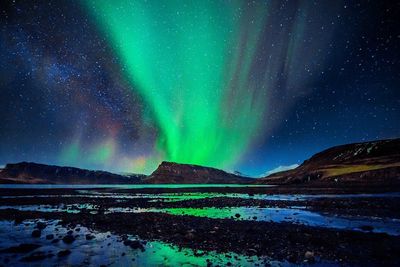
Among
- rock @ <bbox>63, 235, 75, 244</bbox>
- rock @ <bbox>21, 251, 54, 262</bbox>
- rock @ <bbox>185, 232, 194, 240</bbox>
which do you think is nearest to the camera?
rock @ <bbox>21, 251, 54, 262</bbox>

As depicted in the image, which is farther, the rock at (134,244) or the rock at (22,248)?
the rock at (134,244)

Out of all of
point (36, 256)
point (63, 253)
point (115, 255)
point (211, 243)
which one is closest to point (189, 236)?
point (211, 243)

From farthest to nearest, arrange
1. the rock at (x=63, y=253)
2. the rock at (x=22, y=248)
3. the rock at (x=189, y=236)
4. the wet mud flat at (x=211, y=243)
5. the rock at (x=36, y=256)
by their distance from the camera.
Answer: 1. the rock at (x=189, y=236)
2. the rock at (x=22, y=248)
3. the rock at (x=63, y=253)
4. the rock at (x=36, y=256)
5. the wet mud flat at (x=211, y=243)

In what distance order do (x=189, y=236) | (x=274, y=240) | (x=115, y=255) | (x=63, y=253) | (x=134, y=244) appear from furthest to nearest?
(x=189, y=236)
(x=274, y=240)
(x=134, y=244)
(x=63, y=253)
(x=115, y=255)

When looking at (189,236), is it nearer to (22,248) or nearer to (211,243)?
(211,243)

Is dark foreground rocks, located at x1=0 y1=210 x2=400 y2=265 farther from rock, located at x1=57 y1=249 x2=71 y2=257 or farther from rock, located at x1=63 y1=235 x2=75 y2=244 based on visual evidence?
rock, located at x1=63 y1=235 x2=75 y2=244

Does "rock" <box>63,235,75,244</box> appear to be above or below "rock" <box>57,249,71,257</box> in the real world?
above

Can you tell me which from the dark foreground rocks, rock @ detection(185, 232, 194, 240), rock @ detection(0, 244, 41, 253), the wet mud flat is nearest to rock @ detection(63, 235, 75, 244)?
the wet mud flat

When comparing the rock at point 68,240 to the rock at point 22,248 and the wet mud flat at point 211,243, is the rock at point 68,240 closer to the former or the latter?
the wet mud flat at point 211,243

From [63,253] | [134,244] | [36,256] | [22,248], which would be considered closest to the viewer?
[36,256]

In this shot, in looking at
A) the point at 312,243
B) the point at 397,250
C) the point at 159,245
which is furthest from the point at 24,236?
the point at 397,250

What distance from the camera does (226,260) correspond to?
11805 millimetres

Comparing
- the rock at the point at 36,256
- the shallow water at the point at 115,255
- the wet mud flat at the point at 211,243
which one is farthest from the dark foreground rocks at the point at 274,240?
the rock at the point at 36,256

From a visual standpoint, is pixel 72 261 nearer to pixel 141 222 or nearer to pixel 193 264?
pixel 193 264
